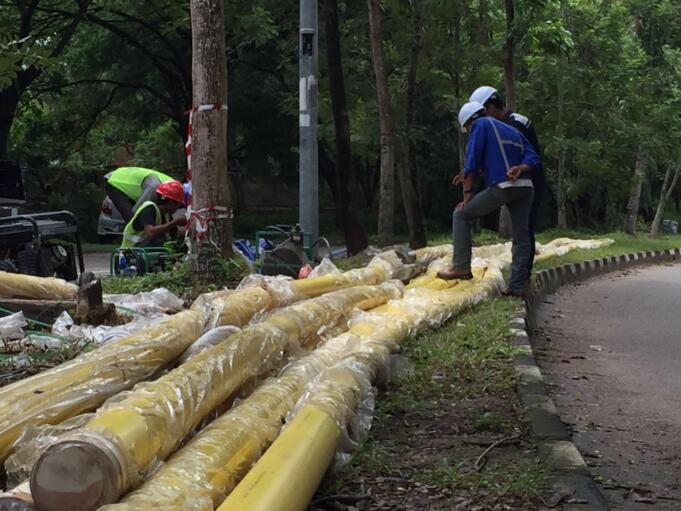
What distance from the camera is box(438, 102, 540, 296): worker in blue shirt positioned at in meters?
7.75

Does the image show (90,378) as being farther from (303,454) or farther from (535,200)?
(535,200)

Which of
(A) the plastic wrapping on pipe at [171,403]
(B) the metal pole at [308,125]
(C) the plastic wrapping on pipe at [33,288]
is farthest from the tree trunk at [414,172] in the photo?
(A) the plastic wrapping on pipe at [171,403]

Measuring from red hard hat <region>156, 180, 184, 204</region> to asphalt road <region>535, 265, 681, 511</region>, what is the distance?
12.7 ft

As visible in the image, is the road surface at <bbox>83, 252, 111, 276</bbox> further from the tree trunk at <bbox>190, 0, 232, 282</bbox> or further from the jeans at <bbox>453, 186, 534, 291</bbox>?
the jeans at <bbox>453, 186, 534, 291</bbox>

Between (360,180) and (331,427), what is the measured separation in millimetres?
31929

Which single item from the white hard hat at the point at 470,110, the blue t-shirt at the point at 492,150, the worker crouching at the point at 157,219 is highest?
the white hard hat at the point at 470,110

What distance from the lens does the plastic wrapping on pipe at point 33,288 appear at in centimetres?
624

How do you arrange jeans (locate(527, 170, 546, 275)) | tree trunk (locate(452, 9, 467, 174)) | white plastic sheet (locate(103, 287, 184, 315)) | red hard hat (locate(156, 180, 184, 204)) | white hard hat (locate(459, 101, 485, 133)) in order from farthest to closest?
tree trunk (locate(452, 9, 467, 174)), red hard hat (locate(156, 180, 184, 204)), jeans (locate(527, 170, 546, 275)), white hard hat (locate(459, 101, 485, 133)), white plastic sheet (locate(103, 287, 184, 315))

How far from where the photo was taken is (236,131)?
28375 millimetres

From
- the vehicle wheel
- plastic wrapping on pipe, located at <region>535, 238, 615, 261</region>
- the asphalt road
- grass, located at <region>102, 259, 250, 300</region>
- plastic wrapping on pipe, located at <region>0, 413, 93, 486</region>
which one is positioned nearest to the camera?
plastic wrapping on pipe, located at <region>0, 413, 93, 486</region>

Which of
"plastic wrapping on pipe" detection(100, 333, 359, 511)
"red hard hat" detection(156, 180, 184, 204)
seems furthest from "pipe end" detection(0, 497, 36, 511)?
"red hard hat" detection(156, 180, 184, 204)

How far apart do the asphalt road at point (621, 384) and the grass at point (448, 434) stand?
0.43m

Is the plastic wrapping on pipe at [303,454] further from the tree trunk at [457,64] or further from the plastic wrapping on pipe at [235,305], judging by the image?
the tree trunk at [457,64]

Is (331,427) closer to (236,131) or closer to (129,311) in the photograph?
(129,311)
